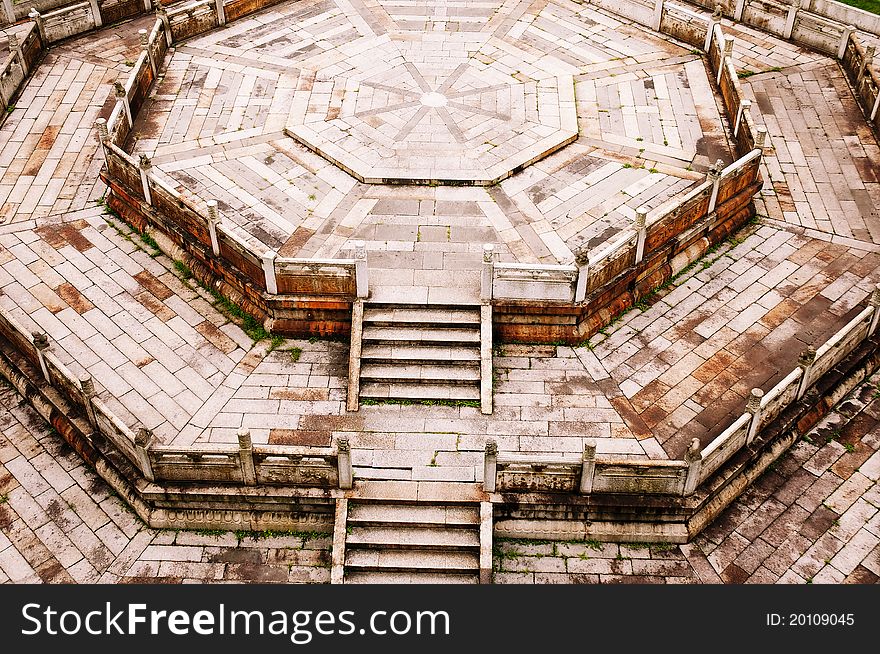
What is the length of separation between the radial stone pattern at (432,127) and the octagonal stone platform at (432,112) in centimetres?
6

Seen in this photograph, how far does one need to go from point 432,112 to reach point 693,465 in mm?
12768

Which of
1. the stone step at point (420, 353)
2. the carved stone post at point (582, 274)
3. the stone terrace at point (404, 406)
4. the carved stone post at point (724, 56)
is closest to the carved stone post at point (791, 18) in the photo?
the carved stone post at point (724, 56)

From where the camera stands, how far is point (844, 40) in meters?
28.2

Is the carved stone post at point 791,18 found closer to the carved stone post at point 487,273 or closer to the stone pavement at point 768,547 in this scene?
the carved stone post at point 487,273

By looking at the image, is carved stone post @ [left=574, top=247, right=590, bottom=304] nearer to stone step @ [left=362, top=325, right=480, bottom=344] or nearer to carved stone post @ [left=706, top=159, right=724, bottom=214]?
stone step @ [left=362, top=325, right=480, bottom=344]

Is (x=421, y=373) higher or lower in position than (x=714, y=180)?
lower

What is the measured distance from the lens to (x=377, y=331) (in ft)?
61.6

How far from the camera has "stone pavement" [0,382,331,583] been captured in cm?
1633

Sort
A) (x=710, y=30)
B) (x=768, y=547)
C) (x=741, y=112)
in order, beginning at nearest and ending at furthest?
(x=768, y=547) → (x=741, y=112) → (x=710, y=30)

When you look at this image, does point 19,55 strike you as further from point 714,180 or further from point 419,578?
point 419,578

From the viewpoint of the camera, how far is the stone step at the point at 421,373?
59.9 feet

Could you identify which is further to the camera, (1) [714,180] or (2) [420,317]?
(1) [714,180]

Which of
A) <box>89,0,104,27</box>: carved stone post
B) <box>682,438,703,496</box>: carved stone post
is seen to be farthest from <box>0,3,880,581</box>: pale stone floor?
<box>89,0,104,27</box>: carved stone post

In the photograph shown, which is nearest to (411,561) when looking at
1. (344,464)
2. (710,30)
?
(344,464)
